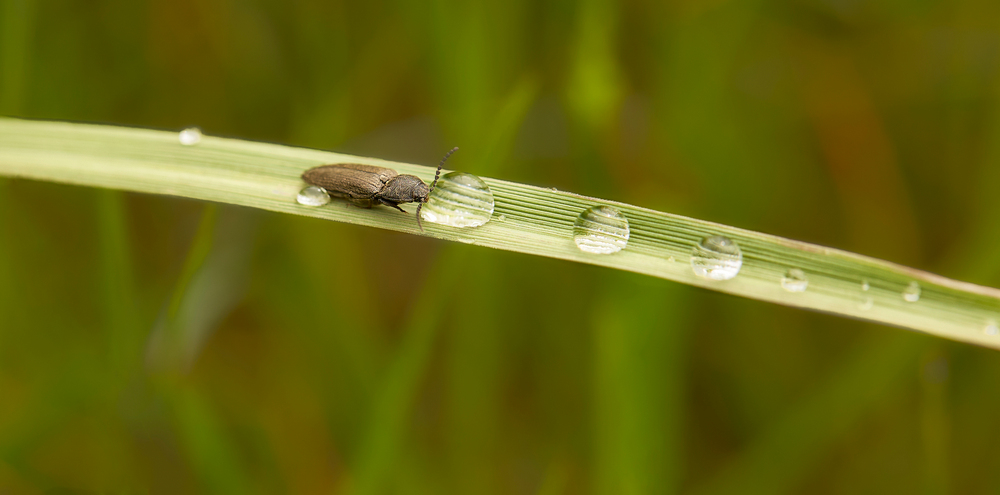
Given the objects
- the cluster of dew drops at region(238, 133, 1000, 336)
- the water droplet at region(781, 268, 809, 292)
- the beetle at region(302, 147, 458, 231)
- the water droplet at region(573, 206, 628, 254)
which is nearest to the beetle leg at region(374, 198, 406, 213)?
the beetle at region(302, 147, 458, 231)

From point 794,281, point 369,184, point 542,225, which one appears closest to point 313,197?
point 369,184

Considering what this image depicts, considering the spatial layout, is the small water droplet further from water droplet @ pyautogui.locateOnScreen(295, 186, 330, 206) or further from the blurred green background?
water droplet @ pyautogui.locateOnScreen(295, 186, 330, 206)

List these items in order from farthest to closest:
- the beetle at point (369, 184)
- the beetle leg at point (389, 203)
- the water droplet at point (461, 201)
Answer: the beetle leg at point (389, 203) → the beetle at point (369, 184) → the water droplet at point (461, 201)

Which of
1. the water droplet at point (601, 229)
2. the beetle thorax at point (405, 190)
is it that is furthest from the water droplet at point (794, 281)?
the beetle thorax at point (405, 190)

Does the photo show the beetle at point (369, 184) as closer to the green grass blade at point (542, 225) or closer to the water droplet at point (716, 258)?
the green grass blade at point (542, 225)

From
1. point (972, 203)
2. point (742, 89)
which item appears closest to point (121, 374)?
point (742, 89)

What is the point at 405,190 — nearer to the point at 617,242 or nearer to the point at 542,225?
the point at 542,225

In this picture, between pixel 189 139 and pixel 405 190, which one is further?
pixel 405 190
